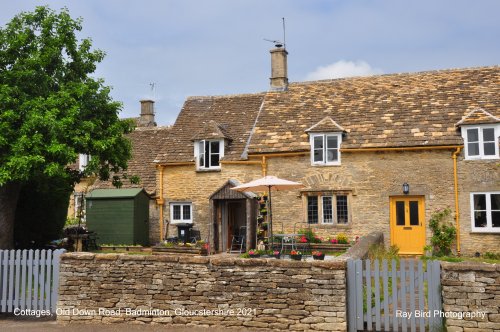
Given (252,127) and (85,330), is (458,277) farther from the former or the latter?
(252,127)

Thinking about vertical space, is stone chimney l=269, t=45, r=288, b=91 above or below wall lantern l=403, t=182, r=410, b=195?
above

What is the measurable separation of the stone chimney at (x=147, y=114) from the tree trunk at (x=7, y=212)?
21.1m

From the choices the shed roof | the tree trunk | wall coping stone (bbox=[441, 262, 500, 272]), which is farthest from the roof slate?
wall coping stone (bbox=[441, 262, 500, 272])

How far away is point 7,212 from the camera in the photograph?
15969mm

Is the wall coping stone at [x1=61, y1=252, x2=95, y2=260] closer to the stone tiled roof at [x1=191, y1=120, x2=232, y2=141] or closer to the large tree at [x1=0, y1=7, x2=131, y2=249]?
the large tree at [x1=0, y1=7, x2=131, y2=249]

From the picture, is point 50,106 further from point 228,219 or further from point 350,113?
point 350,113

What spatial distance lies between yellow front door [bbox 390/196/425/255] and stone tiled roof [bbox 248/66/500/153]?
97.5 inches

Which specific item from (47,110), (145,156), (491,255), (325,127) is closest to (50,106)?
(47,110)

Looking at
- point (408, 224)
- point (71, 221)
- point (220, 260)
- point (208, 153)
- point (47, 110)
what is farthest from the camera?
point (71, 221)

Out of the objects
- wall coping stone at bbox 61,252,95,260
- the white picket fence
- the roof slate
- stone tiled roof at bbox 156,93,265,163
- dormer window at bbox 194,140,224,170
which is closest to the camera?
wall coping stone at bbox 61,252,95,260

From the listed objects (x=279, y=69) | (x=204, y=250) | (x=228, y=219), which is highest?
(x=279, y=69)

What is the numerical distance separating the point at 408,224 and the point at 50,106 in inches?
581

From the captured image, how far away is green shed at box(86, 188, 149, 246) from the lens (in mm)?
23578

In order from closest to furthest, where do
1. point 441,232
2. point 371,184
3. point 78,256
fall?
1. point 78,256
2. point 441,232
3. point 371,184
